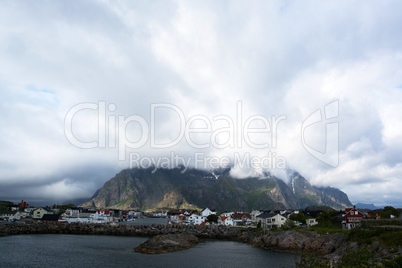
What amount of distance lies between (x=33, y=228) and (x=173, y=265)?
6516 centimetres

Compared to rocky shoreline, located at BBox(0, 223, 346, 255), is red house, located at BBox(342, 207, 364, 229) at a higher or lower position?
higher

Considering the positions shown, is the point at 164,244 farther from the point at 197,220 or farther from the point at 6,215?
the point at 6,215

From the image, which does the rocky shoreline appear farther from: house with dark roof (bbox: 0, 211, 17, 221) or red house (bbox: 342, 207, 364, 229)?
house with dark roof (bbox: 0, 211, 17, 221)

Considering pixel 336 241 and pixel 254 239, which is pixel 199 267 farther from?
pixel 254 239

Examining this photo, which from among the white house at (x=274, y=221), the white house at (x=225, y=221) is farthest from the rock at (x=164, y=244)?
the white house at (x=225, y=221)

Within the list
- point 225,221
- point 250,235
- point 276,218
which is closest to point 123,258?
point 250,235

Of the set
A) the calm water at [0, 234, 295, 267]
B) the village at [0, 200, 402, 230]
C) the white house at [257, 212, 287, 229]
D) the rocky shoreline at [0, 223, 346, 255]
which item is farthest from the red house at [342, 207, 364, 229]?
the calm water at [0, 234, 295, 267]

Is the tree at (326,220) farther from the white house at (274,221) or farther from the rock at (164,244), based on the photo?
the rock at (164,244)

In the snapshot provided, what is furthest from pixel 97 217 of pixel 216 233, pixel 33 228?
pixel 216 233

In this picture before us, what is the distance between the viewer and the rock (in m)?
51.6

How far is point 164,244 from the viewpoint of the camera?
181ft

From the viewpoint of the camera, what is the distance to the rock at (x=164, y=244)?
51.6 m

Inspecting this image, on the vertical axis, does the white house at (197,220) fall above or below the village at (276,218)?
below

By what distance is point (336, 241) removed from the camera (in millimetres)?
52438
